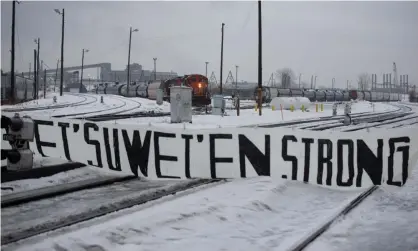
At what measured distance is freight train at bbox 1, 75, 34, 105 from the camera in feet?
119

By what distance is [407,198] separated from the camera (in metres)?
6.53

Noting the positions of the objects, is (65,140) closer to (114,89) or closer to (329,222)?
(329,222)

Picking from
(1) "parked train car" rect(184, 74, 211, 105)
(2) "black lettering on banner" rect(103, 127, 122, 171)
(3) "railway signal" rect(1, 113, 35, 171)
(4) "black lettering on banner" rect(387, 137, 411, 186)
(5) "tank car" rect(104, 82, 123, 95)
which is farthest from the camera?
(5) "tank car" rect(104, 82, 123, 95)

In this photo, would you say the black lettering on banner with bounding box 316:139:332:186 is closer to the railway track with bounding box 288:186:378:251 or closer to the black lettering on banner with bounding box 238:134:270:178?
the railway track with bounding box 288:186:378:251

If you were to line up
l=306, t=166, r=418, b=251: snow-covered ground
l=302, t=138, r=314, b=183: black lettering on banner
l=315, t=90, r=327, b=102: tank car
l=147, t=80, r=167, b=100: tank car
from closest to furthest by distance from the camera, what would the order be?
l=306, t=166, r=418, b=251: snow-covered ground
l=302, t=138, r=314, b=183: black lettering on banner
l=147, t=80, r=167, b=100: tank car
l=315, t=90, r=327, b=102: tank car

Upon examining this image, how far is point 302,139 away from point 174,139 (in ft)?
7.98

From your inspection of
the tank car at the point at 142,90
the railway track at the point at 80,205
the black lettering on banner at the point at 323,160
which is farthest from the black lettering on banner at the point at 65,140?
the tank car at the point at 142,90

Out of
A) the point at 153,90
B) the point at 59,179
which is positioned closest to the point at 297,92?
the point at 153,90

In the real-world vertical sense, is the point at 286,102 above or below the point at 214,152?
above

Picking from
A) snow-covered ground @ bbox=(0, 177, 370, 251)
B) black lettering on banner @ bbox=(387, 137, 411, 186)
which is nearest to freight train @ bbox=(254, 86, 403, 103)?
black lettering on banner @ bbox=(387, 137, 411, 186)

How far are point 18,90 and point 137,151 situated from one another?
37506 mm

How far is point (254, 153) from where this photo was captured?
24.0ft

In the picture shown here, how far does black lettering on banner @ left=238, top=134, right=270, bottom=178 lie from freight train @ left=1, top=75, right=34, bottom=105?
108 feet

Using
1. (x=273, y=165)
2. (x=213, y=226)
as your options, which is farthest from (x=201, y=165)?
(x=213, y=226)
